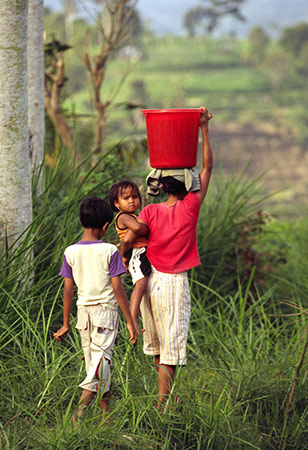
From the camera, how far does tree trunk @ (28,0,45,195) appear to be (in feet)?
17.6

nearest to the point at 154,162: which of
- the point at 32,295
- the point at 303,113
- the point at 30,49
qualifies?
the point at 32,295

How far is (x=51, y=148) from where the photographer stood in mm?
7629

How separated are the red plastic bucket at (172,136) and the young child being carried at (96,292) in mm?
402

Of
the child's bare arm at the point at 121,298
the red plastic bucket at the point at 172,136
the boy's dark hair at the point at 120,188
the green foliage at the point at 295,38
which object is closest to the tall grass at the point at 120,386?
the child's bare arm at the point at 121,298

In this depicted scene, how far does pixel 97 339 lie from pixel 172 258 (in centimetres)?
58

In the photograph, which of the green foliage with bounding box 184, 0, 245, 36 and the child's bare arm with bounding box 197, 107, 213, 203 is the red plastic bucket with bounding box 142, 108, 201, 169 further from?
the green foliage with bounding box 184, 0, 245, 36

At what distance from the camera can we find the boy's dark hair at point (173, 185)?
326cm

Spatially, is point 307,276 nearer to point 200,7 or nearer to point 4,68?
point 4,68

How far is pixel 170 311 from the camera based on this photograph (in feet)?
10.7

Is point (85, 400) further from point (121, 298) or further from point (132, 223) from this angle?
point (132, 223)

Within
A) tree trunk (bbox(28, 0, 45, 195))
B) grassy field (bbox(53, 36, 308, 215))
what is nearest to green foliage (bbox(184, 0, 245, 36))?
grassy field (bbox(53, 36, 308, 215))

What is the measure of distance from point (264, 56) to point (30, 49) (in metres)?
75.0

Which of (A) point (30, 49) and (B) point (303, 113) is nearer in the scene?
(A) point (30, 49)

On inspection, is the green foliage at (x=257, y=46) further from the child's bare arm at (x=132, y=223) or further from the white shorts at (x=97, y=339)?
the white shorts at (x=97, y=339)
